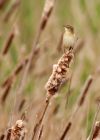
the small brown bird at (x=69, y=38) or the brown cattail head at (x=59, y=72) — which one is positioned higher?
the small brown bird at (x=69, y=38)

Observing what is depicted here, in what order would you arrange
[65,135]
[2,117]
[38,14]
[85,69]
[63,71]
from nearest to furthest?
[63,71] < [65,135] < [2,117] < [85,69] < [38,14]

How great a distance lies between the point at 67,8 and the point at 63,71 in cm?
303

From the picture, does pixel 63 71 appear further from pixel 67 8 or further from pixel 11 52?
pixel 67 8

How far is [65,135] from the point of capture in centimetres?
153

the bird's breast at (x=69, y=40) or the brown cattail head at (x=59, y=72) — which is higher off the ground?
the bird's breast at (x=69, y=40)

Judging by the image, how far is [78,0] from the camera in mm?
3934

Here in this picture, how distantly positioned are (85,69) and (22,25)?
122 centimetres

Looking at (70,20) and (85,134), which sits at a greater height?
(70,20)

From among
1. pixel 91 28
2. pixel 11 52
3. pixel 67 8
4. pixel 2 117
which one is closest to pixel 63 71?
pixel 2 117

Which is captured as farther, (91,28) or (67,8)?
(67,8)

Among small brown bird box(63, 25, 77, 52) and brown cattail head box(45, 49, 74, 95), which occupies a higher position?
small brown bird box(63, 25, 77, 52)

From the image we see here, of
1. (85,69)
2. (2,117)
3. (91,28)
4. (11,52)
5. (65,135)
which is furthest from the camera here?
(91,28)

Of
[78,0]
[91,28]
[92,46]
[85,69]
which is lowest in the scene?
[85,69]

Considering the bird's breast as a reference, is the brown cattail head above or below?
below
